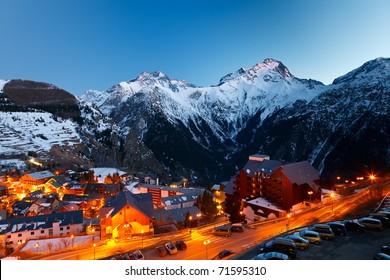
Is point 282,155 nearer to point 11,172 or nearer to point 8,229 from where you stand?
point 11,172

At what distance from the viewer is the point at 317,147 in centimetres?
18450

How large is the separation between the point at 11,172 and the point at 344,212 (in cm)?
11372

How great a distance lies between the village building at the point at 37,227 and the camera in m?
52.0

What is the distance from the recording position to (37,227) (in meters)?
54.4

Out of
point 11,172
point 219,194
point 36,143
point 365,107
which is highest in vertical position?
point 365,107

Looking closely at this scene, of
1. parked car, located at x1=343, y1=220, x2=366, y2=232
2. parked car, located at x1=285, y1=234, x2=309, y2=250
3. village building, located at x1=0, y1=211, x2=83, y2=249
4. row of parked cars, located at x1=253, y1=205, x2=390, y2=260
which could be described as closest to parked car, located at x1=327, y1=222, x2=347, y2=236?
row of parked cars, located at x1=253, y1=205, x2=390, y2=260

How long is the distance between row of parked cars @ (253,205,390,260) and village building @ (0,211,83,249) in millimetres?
42432

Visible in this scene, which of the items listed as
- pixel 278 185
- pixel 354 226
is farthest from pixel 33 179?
pixel 354 226

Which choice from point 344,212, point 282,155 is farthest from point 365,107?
point 344,212

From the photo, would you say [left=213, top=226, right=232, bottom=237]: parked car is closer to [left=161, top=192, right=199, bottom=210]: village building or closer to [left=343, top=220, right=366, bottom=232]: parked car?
[left=343, top=220, right=366, bottom=232]: parked car

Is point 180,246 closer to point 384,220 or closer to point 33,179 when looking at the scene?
point 384,220

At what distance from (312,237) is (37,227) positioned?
50169 mm

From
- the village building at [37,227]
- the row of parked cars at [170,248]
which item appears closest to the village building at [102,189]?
the village building at [37,227]

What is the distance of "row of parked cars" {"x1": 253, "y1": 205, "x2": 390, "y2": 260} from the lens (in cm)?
1983
